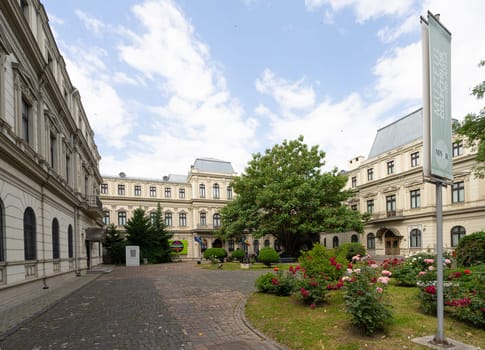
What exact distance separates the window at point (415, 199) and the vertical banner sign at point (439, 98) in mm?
30291

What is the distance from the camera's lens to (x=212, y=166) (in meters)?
50.1

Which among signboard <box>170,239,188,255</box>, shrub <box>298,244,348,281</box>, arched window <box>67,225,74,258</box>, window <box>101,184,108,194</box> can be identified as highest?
window <box>101,184,108,194</box>

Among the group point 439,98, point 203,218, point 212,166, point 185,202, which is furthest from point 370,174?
point 439,98

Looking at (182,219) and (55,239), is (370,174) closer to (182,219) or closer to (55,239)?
(182,219)

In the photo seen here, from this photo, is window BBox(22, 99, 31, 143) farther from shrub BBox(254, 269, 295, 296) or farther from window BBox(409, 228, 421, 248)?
window BBox(409, 228, 421, 248)

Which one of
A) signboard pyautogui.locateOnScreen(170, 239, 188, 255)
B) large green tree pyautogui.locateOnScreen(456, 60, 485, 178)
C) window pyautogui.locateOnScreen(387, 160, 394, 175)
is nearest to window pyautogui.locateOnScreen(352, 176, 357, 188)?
window pyautogui.locateOnScreen(387, 160, 394, 175)

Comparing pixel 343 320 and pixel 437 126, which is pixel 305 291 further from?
pixel 437 126

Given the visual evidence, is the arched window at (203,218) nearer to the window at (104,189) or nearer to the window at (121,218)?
the window at (121,218)

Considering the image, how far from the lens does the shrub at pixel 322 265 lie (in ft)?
30.3

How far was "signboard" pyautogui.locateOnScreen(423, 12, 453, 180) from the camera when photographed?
5328 millimetres

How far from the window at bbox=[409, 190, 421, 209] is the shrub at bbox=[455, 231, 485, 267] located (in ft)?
66.6

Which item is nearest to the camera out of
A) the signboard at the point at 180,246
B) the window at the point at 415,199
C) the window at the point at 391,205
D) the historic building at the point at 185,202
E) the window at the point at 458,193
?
the window at the point at 458,193

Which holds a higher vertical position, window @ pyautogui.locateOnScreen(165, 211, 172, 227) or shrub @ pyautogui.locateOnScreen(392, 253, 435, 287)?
shrub @ pyautogui.locateOnScreen(392, 253, 435, 287)

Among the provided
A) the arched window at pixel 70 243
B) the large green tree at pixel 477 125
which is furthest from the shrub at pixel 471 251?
the arched window at pixel 70 243
